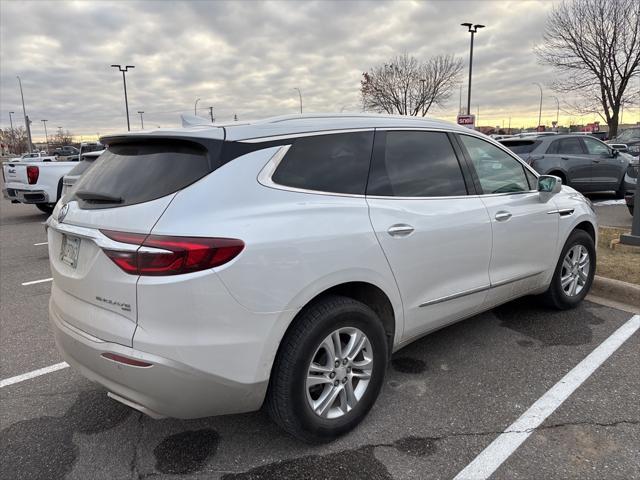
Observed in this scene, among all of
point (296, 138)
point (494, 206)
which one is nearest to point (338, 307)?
point (296, 138)

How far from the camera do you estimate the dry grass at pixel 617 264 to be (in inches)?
203

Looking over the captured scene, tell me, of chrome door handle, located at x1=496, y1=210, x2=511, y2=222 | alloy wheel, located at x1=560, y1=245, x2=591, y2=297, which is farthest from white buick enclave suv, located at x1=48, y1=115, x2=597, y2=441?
alloy wheel, located at x1=560, y1=245, x2=591, y2=297

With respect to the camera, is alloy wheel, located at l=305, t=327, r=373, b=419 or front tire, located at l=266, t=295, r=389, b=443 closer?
front tire, located at l=266, t=295, r=389, b=443

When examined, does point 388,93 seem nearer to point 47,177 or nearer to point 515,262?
point 47,177

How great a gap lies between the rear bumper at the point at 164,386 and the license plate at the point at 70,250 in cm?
35

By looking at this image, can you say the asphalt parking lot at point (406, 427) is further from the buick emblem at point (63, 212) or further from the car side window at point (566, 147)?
the car side window at point (566, 147)

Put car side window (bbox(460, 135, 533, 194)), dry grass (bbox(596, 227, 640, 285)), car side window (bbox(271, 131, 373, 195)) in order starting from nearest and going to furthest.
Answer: car side window (bbox(271, 131, 373, 195))
car side window (bbox(460, 135, 533, 194))
dry grass (bbox(596, 227, 640, 285))

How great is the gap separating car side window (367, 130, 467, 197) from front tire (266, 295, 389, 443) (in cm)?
74

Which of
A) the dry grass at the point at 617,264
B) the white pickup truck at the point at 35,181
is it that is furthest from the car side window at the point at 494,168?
the white pickup truck at the point at 35,181

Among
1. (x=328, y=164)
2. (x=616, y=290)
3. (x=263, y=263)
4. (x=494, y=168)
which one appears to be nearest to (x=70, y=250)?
(x=263, y=263)

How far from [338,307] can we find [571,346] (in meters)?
2.28

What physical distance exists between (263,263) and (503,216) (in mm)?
2059

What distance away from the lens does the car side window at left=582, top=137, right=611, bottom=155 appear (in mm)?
11523

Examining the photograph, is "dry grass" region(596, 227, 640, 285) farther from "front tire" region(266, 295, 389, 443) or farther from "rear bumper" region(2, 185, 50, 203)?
"rear bumper" region(2, 185, 50, 203)
